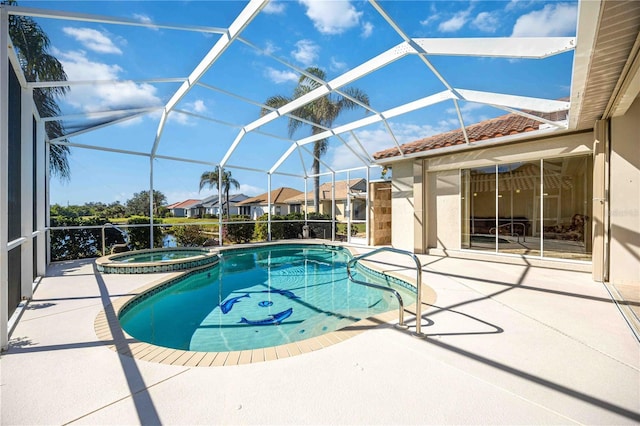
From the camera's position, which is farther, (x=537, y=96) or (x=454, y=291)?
(x=537, y=96)

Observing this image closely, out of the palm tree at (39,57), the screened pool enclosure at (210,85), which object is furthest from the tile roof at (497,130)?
the palm tree at (39,57)

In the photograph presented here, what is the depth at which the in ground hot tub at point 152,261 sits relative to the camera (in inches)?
265

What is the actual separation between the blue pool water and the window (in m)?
4.23

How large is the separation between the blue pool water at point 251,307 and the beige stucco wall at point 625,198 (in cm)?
417

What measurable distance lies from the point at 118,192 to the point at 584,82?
59.9 ft

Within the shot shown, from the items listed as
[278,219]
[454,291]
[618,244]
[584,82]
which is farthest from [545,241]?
[278,219]

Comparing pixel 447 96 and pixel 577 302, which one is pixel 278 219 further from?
pixel 577 302

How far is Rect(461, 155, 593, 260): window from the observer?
6918 mm

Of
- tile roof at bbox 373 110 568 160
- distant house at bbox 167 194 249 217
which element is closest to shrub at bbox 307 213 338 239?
tile roof at bbox 373 110 568 160

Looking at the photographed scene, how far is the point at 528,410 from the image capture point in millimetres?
2002

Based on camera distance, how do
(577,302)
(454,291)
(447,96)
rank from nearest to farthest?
(577,302) → (454,291) → (447,96)

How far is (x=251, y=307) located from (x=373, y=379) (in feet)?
12.1

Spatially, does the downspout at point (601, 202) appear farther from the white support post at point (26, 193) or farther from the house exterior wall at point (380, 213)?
the white support post at point (26, 193)

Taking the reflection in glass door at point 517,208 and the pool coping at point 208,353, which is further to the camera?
the reflection in glass door at point 517,208
